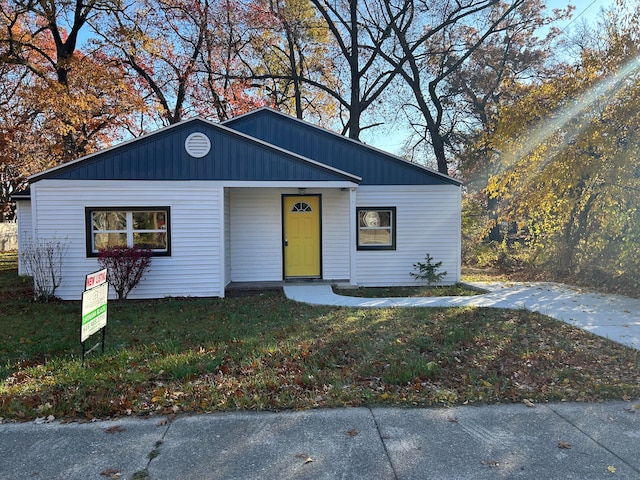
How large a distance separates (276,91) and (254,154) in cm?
1459

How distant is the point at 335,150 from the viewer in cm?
1152

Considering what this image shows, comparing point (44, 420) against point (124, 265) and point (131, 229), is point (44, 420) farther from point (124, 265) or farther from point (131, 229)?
point (131, 229)

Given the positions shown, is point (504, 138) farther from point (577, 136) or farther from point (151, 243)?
point (151, 243)

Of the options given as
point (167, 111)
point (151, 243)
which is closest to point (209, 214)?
point (151, 243)

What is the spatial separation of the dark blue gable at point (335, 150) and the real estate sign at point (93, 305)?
7.32m

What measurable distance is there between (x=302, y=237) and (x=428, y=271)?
350cm

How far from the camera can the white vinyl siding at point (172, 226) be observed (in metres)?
9.40

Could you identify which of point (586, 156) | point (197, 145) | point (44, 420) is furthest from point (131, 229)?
point (586, 156)

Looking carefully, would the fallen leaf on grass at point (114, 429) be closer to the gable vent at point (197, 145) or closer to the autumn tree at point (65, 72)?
the gable vent at point (197, 145)

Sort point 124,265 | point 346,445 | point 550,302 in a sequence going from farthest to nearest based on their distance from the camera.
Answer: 1. point 124,265
2. point 550,302
3. point 346,445

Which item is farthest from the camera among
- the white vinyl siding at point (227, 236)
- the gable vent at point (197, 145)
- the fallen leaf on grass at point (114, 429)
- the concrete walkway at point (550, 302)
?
the white vinyl siding at point (227, 236)

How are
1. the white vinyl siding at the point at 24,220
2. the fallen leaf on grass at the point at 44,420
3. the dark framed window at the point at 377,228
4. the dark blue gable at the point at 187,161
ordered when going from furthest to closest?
1. the white vinyl siding at the point at 24,220
2. the dark framed window at the point at 377,228
3. the dark blue gable at the point at 187,161
4. the fallen leaf on grass at the point at 44,420

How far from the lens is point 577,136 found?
30.4ft

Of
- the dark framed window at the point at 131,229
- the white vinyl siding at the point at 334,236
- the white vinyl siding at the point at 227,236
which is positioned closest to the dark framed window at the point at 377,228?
the white vinyl siding at the point at 334,236
